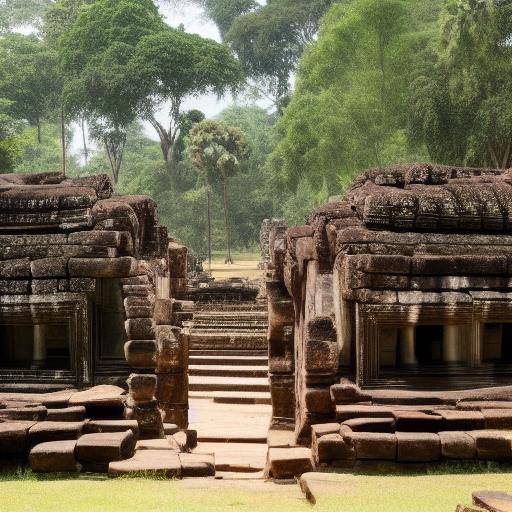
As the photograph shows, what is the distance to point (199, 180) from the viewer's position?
159 ft

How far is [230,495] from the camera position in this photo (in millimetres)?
6188

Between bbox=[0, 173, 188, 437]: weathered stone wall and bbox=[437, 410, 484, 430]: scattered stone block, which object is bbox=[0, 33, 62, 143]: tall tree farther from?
bbox=[437, 410, 484, 430]: scattered stone block

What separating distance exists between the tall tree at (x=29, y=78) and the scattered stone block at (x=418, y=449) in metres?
46.3

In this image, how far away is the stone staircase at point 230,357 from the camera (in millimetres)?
15008

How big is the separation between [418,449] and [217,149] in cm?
3445

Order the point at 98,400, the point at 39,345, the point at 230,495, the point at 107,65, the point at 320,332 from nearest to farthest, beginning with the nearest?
the point at 230,495 < the point at 98,400 < the point at 320,332 < the point at 39,345 < the point at 107,65

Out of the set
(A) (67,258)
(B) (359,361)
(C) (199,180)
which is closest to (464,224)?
(B) (359,361)

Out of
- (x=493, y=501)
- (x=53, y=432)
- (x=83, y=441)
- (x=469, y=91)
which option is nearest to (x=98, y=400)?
(x=53, y=432)

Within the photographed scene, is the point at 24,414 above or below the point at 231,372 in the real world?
above

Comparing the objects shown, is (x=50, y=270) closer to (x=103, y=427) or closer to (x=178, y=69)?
(x=103, y=427)

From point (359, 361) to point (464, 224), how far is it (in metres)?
1.62

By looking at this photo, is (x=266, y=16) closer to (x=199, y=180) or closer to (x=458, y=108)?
(x=199, y=180)

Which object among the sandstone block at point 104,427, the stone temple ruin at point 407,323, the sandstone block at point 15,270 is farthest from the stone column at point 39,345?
the stone temple ruin at point 407,323

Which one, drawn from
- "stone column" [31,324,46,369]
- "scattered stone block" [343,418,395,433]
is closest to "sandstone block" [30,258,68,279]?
"stone column" [31,324,46,369]
